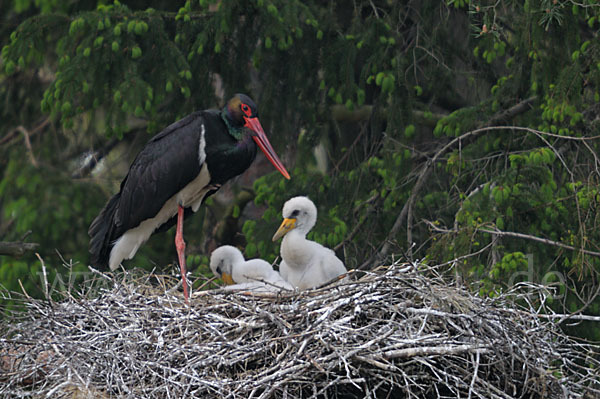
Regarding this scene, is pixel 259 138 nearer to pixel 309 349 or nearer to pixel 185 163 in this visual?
pixel 185 163

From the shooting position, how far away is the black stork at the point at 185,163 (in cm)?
557

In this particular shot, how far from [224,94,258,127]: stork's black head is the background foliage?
3.49 ft

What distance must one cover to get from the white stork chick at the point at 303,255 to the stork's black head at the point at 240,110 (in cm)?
55

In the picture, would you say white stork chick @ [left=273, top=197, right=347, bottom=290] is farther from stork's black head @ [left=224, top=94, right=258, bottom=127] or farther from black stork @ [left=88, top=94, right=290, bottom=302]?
stork's black head @ [left=224, top=94, right=258, bottom=127]

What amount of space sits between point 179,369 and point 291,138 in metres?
3.67

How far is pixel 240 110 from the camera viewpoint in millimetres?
5633

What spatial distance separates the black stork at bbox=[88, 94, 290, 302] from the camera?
557cm

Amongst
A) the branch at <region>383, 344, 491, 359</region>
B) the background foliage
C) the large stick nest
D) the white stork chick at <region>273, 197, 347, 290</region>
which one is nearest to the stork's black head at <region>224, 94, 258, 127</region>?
the white stork chick at <region>273, 197, 347, 290</region>

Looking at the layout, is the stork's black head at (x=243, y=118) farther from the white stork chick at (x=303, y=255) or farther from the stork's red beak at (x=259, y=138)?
the white stork chick at (x=303, y=255)

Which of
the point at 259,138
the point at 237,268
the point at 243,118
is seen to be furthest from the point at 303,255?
the point at 243,118

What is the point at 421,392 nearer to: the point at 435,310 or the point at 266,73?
the point at 435,310

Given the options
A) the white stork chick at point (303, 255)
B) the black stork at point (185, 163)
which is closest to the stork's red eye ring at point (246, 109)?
the black stork at point (185, 163)

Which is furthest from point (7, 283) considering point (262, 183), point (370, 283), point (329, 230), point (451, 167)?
point (370, 283)

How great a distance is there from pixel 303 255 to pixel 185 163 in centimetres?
84
